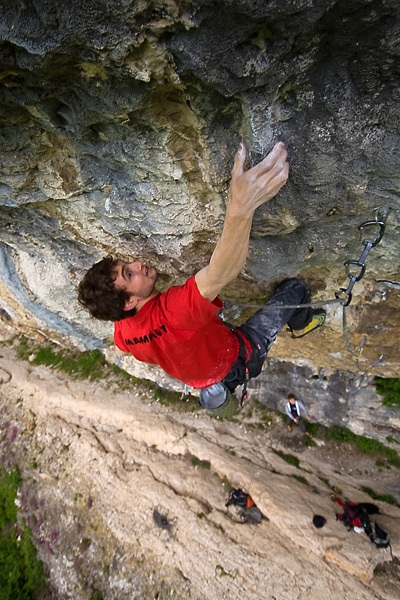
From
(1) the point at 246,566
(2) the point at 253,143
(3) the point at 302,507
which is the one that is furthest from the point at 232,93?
(1) the point at 246,566

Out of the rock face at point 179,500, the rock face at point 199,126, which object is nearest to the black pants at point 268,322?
the rock face at point 199,126

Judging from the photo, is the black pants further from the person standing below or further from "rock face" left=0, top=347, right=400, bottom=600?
"rock face" left=0, top=347, right=400, bottom=600

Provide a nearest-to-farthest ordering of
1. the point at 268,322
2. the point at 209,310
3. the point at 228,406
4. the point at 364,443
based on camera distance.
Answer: the point at 209,310 → the point at 268,322 → the point at 228,406 → the point at 364,443

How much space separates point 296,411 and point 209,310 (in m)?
4.57

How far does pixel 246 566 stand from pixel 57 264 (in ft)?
15.7

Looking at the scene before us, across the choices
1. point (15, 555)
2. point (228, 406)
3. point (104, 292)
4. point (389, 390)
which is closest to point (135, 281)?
point (104, 292)

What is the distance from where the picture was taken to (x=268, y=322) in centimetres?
362

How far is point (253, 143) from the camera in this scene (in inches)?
81.0

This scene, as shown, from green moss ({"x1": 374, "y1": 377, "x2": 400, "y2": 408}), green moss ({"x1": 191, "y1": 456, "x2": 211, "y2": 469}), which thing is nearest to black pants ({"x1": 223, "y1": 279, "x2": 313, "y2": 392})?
green moss ({"x1": 374, "y1": 377, "x2": 400, "y2": 408})

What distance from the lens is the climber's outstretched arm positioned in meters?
1.96

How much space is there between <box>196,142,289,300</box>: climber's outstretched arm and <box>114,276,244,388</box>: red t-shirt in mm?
269

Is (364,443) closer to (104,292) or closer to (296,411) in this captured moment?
(296,411)

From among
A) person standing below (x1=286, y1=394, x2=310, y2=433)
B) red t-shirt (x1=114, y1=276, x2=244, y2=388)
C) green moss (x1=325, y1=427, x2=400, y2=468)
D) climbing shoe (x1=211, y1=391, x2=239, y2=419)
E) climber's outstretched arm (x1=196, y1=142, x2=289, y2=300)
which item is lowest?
green moss (x1=325, y1=427, x2=400, y2=468)

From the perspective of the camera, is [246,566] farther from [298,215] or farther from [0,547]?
[0,547]
